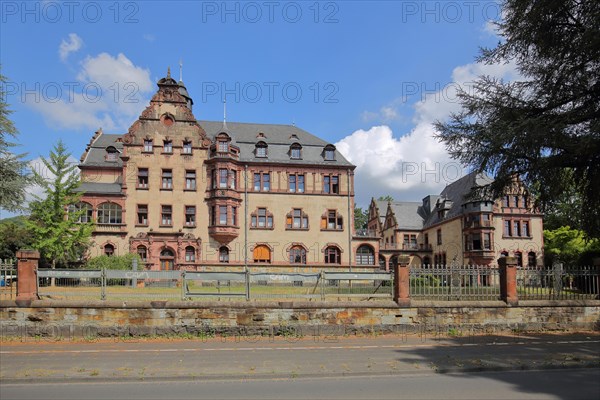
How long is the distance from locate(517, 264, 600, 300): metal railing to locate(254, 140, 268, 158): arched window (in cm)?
3121

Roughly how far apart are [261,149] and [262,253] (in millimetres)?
9726

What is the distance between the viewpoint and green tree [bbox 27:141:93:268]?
3319cm

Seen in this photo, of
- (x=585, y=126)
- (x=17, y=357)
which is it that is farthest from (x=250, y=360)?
(x=585, y=126)

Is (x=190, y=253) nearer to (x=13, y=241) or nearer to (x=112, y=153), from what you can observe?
(x=112, y=153)

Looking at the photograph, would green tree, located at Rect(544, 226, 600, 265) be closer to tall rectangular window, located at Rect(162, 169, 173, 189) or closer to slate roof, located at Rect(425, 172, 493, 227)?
slate roof, located at Rect(425, 172, 493, 227)

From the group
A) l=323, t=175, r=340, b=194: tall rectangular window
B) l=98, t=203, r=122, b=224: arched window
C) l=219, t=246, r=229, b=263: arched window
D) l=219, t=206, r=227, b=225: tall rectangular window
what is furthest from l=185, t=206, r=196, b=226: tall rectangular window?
l=323, t=175, r=340, b=194: tall rectangular window

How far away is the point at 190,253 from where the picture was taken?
135 feet

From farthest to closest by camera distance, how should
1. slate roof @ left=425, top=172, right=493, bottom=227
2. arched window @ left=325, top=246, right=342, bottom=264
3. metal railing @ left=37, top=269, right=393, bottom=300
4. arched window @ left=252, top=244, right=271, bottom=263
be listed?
1. slate roof @ left=425, top=172, right=493, bottom=227
2. arched window @ left=325, top=246, right=342, bottom=264
3. arched window @ left=252, top=244, right=271, bottom=263
4. metal railing @ left=37, top=269, right=393, bottom=300

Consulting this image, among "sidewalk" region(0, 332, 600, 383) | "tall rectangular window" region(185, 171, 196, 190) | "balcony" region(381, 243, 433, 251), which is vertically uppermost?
"tall rectangular window" region(185, 171, 196, 190)

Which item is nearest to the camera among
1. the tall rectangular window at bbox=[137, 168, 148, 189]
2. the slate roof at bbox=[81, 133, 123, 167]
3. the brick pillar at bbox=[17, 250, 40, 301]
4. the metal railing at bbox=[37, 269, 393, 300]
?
the brick pillar at bbox=[17, 250, 40, 301]

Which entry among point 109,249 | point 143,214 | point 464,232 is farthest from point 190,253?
point 464,232

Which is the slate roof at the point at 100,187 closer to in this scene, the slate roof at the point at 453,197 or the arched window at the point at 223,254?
the arched window at the point at 223,254

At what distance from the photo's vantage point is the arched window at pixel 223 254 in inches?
1661

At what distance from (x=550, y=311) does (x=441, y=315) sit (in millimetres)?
3767
